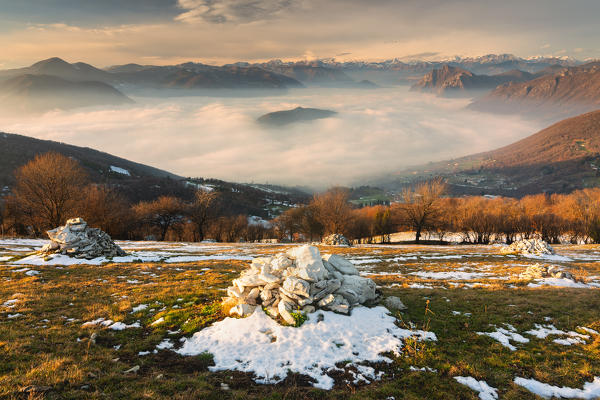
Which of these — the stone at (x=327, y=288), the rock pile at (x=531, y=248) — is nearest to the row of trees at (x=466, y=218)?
the rock pile at (x=531, y=248)

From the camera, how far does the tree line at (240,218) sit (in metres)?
51.5

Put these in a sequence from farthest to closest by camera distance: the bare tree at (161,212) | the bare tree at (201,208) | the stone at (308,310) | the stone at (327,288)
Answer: the bare tree at (161,212) → the bare tree at (201,208) → the stone at (327,288) → the stone at (308,310)

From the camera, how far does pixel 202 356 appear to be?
383 inches

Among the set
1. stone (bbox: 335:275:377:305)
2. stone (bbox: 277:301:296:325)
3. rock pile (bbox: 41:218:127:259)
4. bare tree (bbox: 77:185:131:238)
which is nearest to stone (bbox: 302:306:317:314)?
stone (bbox: 277:301:296:325)

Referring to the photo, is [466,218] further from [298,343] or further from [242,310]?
[242,310]

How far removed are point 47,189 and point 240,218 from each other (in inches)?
2480

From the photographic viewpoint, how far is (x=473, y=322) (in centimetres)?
1262

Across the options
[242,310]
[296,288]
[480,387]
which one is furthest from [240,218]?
[480,387]

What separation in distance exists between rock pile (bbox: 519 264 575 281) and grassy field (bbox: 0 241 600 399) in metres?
2.79

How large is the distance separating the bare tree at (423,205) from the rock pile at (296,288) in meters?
57.1

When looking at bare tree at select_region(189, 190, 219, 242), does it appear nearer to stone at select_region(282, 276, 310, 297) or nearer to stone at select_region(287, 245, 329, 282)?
stone at select_region(287, 245, 329, 282)

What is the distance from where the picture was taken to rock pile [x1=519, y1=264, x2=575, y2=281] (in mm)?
19969

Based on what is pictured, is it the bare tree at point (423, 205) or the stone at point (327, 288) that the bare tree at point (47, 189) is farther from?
the bare tree at point (423, 205)

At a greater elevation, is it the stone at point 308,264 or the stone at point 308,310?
the stone at point 308,264
